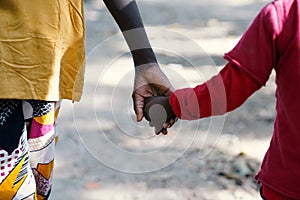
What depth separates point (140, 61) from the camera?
154cm

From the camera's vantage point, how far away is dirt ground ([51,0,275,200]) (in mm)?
2137

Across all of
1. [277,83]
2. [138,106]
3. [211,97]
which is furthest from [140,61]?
[277,83]

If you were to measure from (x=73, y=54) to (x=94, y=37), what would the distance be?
188 centimetres

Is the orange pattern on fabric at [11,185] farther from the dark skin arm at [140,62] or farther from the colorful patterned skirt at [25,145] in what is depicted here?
the dark skin arm at [140,62]

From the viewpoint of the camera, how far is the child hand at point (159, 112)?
4.63 feet

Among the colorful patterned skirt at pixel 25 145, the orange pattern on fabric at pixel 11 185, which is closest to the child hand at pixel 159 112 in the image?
the colorful patterned skirt at pixel 25 145

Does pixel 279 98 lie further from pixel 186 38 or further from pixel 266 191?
pixel 186 38

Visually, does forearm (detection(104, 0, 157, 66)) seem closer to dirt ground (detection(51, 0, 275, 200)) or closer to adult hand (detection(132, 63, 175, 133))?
adult hand (detection(132, 63, 175, 133))

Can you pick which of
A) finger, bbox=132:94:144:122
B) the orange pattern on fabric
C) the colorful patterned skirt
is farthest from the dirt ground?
the orange pattern on fabric

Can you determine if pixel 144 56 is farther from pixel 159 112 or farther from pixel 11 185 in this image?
pixel 11 185

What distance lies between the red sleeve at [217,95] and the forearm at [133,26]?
22 cm

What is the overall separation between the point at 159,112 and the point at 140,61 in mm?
159

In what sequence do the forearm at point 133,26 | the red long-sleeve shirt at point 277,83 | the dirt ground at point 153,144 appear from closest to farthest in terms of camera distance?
the red long-sleeve shirt at point 277,83 < the forearm at point 133,26 < the dirt ground at point 153,144

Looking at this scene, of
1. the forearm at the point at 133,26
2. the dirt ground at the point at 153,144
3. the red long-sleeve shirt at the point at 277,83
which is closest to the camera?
the red long-sleeve shirt at the point at 277,83
